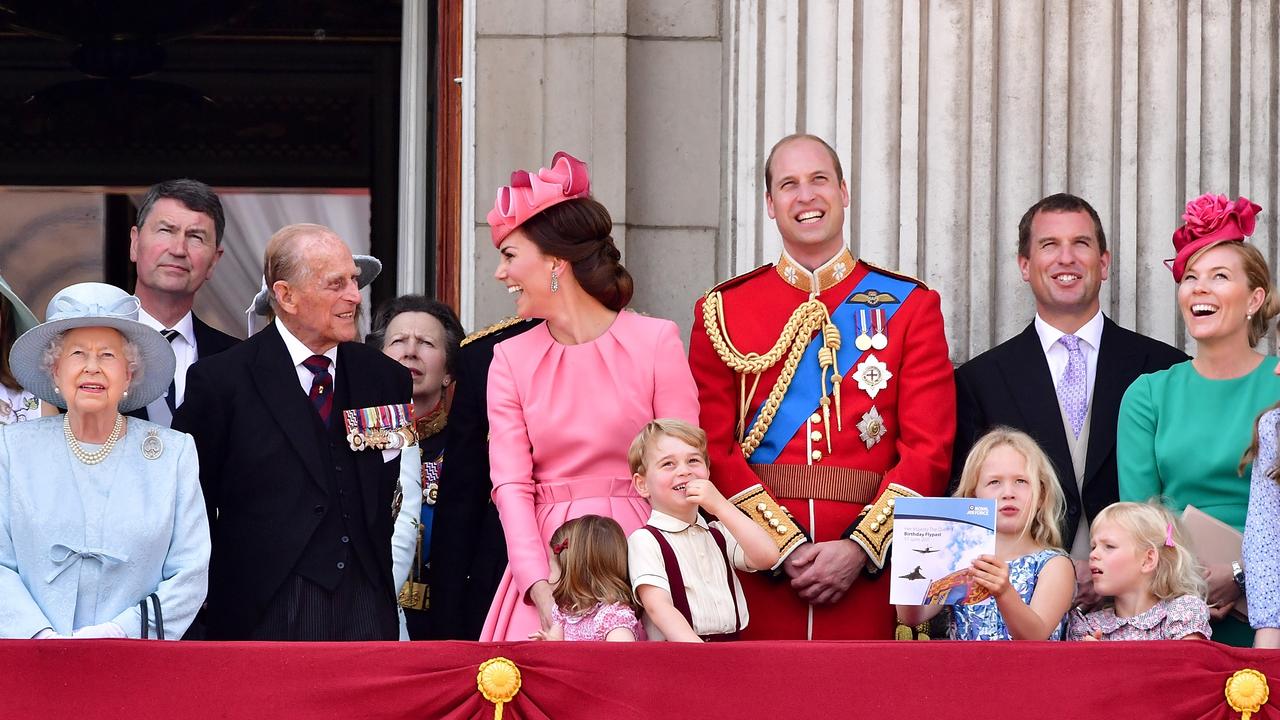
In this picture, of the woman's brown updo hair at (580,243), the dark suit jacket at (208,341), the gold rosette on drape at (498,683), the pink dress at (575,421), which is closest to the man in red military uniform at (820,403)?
the pink dress at (575,421)

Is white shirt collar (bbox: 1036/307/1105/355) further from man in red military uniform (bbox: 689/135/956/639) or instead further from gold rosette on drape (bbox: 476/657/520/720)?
gold rosette on drape (bbox: 476/657/520/720)

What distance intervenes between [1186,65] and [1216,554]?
2120 mm

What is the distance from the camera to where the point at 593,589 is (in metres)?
4.54

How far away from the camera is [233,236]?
9.16 m

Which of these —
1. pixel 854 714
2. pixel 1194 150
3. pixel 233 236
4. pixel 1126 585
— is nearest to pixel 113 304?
pixel 854 714

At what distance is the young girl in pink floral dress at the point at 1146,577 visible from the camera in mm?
4645

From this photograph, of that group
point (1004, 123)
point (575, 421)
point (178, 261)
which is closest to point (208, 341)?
point (178, 261)

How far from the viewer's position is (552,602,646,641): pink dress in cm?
449

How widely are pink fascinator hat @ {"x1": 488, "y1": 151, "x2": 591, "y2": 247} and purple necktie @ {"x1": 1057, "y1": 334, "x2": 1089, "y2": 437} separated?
1460 mm

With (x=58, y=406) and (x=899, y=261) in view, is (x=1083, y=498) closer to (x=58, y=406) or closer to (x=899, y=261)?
(x=899, y=261)

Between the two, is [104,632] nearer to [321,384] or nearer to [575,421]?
[321,384]

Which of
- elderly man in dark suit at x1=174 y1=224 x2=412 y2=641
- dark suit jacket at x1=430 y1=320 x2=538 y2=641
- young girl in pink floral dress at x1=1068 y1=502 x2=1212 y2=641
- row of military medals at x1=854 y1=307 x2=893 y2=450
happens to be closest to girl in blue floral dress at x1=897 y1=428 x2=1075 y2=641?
young girl in pink floral dress at x1=1068 y1=502 x2=1212 y2=641

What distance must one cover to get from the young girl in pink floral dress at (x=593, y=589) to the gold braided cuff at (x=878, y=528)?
2.08 ft

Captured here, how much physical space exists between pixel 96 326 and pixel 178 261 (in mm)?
1079
